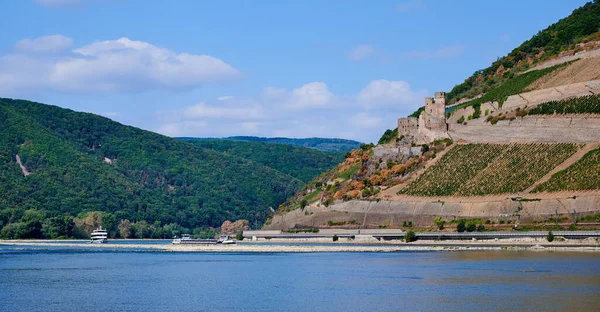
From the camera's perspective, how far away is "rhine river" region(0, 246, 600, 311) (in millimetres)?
50125

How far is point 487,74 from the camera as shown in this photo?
14800 cm

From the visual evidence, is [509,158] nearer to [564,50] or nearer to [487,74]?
[564,50]

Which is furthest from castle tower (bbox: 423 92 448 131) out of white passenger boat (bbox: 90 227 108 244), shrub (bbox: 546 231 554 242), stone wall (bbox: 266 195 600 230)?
white passenger boat (bbox: 90 227 108 244)

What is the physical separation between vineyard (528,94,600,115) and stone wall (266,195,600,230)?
564 inches

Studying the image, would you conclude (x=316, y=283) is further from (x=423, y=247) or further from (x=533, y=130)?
(x=533, y=130)

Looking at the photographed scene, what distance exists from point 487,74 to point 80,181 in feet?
248

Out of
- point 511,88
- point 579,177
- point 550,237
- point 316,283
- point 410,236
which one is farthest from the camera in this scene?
point 511,88

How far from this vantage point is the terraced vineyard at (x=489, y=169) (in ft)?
340

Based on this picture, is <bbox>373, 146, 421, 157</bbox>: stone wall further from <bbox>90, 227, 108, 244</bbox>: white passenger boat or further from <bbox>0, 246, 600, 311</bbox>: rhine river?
<bbox>90, 227, 108, 244</bbox>: white passenger boat

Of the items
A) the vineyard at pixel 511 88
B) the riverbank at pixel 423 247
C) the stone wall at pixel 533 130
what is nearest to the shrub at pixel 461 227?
the riverbank at pixel 423 247

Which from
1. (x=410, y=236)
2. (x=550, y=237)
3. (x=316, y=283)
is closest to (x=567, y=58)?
(x=410, y=236)

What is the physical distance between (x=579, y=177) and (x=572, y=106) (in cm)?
1346

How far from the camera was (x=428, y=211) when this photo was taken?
107312 mm

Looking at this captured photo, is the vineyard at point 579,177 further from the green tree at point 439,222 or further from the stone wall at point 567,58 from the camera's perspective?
the stone wall at point 567,58
